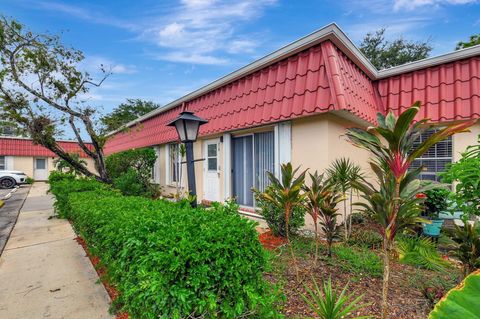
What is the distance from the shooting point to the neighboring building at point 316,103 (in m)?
4.53

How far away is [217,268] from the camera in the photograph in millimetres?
1618

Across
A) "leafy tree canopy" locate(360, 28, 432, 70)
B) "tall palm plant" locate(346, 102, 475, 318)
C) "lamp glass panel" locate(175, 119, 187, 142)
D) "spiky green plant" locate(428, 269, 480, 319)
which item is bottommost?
"spiky green plant" locate(428, 269, 480, 319)

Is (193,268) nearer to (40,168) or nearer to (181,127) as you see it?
(181,127)

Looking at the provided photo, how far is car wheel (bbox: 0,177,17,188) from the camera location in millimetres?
15945

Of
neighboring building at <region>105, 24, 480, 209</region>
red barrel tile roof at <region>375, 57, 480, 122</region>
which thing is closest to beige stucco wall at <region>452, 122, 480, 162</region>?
neighboring building at <region>105, 24, 480, 209</region>

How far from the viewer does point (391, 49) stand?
15.1 meters

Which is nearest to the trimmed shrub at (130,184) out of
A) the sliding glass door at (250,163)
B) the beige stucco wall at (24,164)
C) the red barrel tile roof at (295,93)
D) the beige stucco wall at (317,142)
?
the red barrel tile roof at (295,93)

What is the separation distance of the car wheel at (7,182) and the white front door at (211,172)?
17249 mm

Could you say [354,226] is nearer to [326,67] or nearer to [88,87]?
[326,67]

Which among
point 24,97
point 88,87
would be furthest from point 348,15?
point 24,97

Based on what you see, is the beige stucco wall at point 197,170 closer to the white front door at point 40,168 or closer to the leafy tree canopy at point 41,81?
the leafy tree canopy at point 41,81

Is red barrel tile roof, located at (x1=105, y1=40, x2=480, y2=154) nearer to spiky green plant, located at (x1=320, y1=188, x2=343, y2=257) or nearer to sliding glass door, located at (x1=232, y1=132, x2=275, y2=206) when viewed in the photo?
sliding glass door, located at (x1=232, y1=132, x2=275, y2=206)

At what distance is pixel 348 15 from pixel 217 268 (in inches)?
293

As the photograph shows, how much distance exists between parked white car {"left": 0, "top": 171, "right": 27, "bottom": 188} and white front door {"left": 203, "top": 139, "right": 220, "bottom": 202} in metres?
17.2
